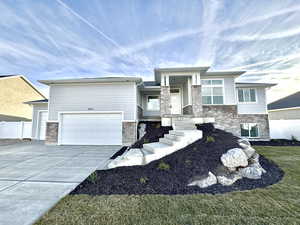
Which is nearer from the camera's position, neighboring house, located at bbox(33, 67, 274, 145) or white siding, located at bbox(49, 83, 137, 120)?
neighboring house, located at bbox(33, 67, 274, 145)

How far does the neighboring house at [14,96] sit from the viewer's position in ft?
44.4

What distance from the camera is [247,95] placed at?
34.7 feet

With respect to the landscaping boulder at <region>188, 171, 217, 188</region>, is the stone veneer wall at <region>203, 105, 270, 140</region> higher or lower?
higher

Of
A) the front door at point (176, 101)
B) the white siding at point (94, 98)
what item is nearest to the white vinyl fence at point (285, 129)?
the front door at point (176, 101)

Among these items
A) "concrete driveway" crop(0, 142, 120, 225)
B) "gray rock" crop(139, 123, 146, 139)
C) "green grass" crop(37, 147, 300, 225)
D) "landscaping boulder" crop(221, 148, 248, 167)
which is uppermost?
"gray rock" crop(139, 123, 146, 139)

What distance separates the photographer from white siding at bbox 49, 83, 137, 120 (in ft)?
27.9

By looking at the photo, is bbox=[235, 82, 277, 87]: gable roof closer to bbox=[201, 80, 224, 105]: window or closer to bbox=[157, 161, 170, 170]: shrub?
bbox=[201, 80, 224, 105]: window

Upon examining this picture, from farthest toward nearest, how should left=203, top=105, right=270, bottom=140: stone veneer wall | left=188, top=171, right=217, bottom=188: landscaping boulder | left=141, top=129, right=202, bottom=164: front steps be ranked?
left=203, top=105, right=270, bottom=140: stone veneer wall
left=141, top=129, right=202, bottom=164: front steps
left=188, top=171, right=217, bottom=188: landscaping boulder

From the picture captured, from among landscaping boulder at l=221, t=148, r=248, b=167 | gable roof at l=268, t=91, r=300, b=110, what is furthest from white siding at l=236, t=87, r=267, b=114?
landscaping boulder at l=221, t=148, r=248, b=167

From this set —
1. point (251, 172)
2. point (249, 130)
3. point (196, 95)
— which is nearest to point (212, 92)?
point (196, 95)

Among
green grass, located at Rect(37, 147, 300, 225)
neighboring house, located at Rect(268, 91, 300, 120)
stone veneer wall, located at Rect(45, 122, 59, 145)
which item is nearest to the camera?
green grass, located at Rect(37, 147, 300, 225)

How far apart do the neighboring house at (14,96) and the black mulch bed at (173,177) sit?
56.0 feet

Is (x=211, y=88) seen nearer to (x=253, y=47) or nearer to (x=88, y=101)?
(x=253, y=47)

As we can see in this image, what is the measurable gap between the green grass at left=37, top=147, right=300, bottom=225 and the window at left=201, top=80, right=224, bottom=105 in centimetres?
749
